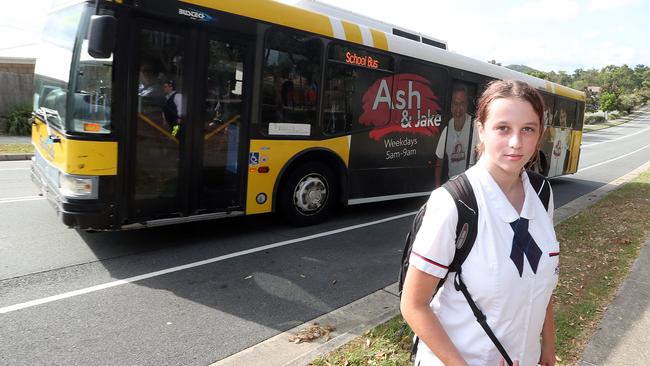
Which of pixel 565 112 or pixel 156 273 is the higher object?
pixel 565 112

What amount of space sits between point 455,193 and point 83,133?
4.35 meters

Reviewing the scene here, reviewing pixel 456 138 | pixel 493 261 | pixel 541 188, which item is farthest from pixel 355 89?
pixel 493 261

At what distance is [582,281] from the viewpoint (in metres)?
4.92

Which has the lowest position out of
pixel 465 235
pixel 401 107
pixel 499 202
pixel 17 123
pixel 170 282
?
pixel 170 282

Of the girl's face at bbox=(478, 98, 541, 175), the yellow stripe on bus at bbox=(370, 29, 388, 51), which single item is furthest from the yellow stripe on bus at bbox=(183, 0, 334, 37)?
the girl's face at bbox=(478, 98, 541, 175)

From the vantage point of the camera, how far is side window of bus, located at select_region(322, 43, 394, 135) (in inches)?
269

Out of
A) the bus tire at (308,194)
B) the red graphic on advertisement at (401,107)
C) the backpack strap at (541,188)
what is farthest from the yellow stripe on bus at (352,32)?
the backpack strap at (541,188)

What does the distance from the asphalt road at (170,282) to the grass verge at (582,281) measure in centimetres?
83

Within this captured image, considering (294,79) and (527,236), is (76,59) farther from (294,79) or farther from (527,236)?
(527,236)

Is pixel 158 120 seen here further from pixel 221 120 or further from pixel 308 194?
pixel 308 194

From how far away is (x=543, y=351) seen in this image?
1.91 meters

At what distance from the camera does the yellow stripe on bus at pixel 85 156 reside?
4.64m

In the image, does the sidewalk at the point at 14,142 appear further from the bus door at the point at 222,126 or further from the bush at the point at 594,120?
the bush at the point at 594,120

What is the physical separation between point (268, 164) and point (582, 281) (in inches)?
158
